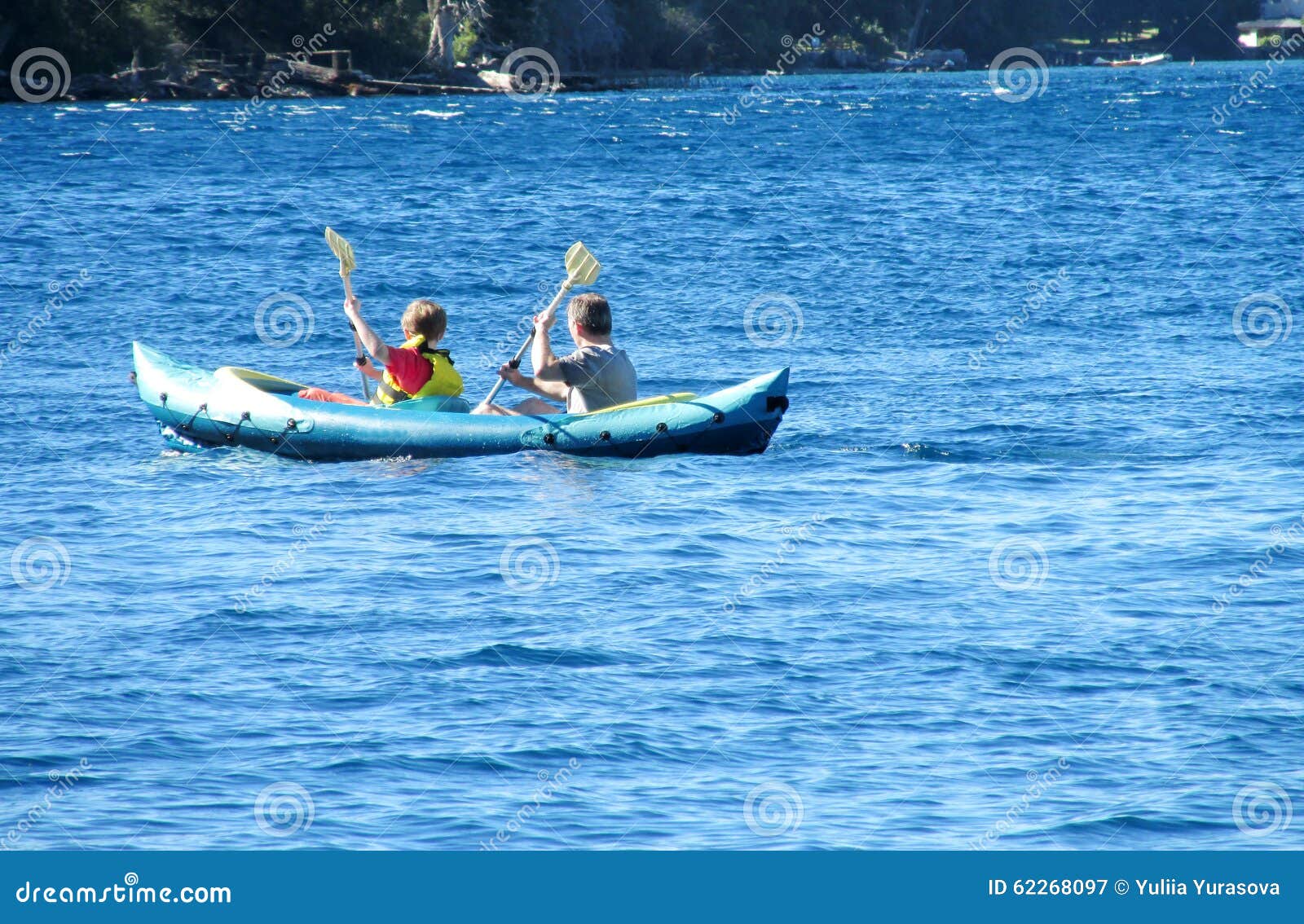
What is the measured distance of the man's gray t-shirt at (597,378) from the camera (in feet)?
31.6

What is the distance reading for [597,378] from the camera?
9727 mm

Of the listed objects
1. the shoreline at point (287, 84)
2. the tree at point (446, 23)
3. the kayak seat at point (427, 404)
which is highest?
the tree at point (446, 23)

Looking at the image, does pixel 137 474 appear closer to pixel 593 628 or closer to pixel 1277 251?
pixel 593 628


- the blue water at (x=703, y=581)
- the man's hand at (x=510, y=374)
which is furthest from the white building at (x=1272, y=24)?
the man's hand at (x=510, y=374)

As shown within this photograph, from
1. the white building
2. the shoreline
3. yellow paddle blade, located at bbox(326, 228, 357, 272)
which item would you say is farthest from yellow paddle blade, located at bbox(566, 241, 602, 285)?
the white building

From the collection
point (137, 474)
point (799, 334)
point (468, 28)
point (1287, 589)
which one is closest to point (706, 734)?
point (1287, 589)

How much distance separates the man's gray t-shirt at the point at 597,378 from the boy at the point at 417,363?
794mm

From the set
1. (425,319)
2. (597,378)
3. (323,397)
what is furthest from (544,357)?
(323,397)

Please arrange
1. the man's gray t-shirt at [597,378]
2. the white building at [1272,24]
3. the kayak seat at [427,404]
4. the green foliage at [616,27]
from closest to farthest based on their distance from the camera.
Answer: the man's gray t-shirt at [597,378] → the kayak seat at [427,404] → the green foliage at [616,27] → the white building at [1272,24]

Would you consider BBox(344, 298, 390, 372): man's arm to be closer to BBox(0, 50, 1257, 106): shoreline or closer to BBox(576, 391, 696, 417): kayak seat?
BBox(576, 391, 696, 417): kayak seat

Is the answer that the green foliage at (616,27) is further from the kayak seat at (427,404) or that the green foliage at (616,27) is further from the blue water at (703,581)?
the kayak seat at (427,404)

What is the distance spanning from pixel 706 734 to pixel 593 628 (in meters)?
1.27

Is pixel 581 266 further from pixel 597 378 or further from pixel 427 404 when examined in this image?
pixel 427 404

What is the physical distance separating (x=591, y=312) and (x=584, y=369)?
40cm
